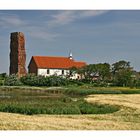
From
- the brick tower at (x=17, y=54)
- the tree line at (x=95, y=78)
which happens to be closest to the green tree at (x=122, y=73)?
the tree line at (x=95, y=78)

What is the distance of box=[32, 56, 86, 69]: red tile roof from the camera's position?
10.5 meters

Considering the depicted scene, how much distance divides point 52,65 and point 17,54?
1128 millimetres

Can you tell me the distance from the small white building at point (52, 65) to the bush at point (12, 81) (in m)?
0.44

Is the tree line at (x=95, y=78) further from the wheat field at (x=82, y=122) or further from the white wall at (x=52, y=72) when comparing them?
the wheat field at (x=82, y=122)

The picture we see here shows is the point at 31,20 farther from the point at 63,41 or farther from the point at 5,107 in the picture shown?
the point at 5,107

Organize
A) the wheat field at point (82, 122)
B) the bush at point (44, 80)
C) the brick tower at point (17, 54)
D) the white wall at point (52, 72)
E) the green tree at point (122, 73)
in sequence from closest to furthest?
1. the wheat field at point (82, 122)
2. the brick tower at point (17, 54)
3. the green tree at point (122, 73)
4. the bush at point (44, 80)
5. the white wall at point (52, 72)

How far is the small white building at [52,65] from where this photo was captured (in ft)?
34.6

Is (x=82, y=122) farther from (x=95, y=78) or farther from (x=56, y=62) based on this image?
(x=95, y=78)

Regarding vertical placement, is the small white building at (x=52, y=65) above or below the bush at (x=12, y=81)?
above

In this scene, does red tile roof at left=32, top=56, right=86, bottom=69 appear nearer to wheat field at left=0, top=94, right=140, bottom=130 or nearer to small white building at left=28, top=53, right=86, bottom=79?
small white building at left=28, top=53, right=86, bottom=79

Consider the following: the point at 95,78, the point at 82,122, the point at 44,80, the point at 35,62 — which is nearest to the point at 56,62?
the point at 35,62

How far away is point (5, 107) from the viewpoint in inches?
420
